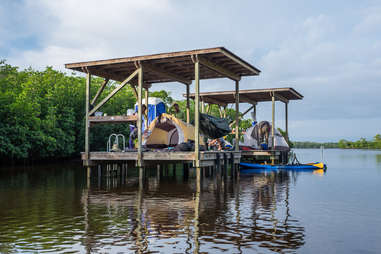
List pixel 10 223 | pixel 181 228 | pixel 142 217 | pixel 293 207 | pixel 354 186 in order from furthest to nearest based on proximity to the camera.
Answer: pixel 354 186 < pixel 293 207 < pixel 142 217 < pixel 10 223 < pixel 181 228

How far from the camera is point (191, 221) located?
12195 millimetres

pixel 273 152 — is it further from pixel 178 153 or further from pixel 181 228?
pixel 181 228

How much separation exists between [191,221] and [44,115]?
35.8 m

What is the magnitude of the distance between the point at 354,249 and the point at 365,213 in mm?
5217

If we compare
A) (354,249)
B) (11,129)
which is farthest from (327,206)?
(11,129)

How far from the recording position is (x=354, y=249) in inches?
365

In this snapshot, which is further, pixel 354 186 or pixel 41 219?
pixel 354 186

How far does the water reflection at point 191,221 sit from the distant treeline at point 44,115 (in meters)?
20.5

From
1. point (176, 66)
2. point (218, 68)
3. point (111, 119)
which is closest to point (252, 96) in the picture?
point (176, 66)

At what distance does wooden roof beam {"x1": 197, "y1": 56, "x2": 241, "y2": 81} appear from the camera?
20211mm

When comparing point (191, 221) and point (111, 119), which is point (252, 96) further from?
point (191, 221)

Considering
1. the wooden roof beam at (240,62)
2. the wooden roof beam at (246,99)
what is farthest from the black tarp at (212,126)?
the wooden roof beam at (246,99)

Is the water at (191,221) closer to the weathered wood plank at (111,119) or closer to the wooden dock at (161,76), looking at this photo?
the wooden dock at (161,76)

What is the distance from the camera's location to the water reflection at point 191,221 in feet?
31.1
